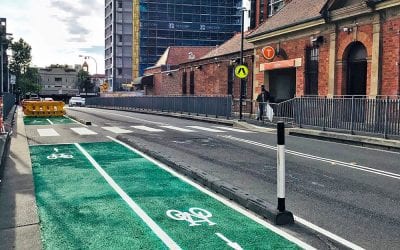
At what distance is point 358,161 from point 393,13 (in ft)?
34.2

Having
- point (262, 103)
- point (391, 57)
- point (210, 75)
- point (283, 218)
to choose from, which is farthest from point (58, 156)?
point (210, 75)

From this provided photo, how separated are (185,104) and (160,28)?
252 ft

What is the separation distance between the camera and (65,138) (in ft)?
49.3

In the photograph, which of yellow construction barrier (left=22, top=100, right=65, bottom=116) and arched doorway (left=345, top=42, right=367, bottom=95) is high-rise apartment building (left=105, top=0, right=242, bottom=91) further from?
arched doorway (left=345, top=42, right=367, bottom=95)

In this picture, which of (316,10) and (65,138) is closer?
(65,138)

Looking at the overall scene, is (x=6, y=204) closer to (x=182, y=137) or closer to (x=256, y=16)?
(x=182, y=137)

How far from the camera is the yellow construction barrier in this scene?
2825cm

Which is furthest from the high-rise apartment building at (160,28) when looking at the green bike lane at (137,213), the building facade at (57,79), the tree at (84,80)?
the green bike lane at (137,213)

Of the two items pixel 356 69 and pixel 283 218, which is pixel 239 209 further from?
pixel 356 69

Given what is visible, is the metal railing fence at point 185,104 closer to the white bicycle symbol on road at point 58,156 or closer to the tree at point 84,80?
the white bicycle symbol on road at point 58,156

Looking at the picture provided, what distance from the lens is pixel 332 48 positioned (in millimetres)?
22125

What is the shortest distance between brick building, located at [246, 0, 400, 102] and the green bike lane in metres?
11.9

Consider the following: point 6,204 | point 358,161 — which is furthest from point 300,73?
point 6,204

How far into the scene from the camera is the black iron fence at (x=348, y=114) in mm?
14547
